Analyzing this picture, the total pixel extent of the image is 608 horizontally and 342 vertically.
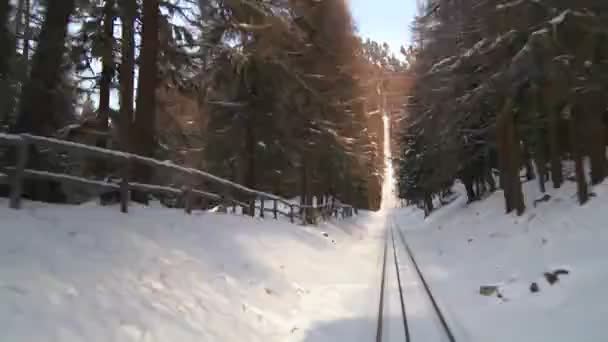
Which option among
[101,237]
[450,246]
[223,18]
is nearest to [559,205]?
[450,246]

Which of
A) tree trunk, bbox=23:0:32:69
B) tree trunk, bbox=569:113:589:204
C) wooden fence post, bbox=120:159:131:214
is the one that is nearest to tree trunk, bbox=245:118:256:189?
tree trunk, bbox=23:0:32:69

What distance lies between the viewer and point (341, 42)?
22219 mm

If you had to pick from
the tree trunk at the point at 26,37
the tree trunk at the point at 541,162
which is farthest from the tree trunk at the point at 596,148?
the tree trunk at the point at 26,37

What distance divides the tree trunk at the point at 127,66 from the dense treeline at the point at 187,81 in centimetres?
2

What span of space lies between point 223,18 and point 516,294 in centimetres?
783

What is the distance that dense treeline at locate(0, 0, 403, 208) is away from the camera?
8.58 meters

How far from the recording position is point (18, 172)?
5.85 meters

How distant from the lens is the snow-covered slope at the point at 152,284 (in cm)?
434

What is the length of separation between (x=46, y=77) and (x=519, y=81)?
1232 cm

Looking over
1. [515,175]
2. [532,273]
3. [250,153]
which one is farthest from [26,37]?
[515,175]

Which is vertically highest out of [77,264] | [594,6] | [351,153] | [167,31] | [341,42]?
[341,42]

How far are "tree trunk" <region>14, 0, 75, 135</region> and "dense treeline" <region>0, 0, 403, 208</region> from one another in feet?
0.06

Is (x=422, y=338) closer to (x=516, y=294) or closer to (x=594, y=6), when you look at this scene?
(x=516, y=294)

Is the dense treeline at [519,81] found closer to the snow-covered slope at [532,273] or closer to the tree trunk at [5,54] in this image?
the snow-covered slope at [532,273]
